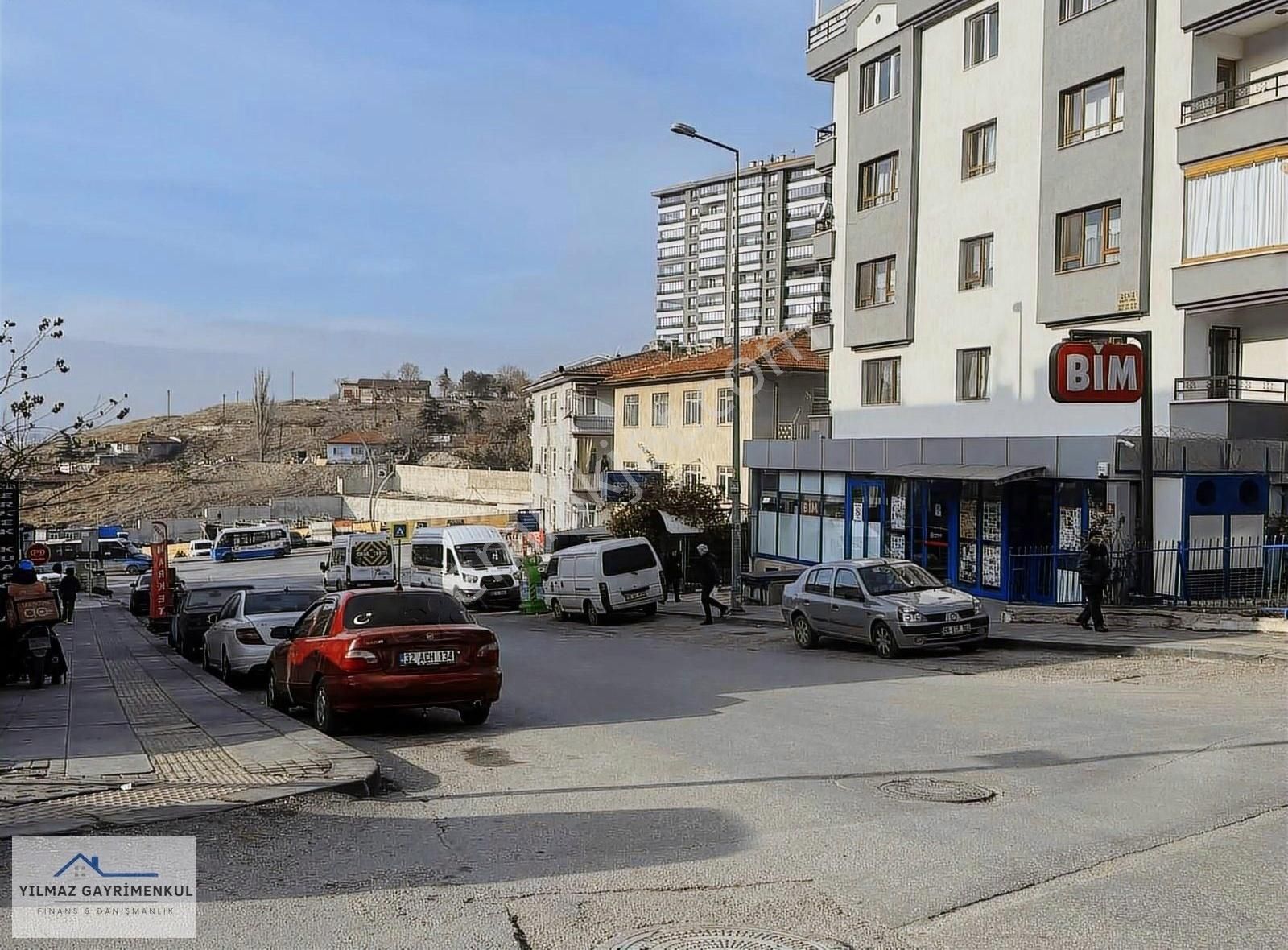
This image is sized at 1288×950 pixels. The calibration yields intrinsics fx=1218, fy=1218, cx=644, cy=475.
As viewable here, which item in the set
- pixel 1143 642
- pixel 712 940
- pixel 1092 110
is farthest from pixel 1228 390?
pixel 712 940

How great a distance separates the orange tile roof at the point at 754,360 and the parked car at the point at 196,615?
2550cm

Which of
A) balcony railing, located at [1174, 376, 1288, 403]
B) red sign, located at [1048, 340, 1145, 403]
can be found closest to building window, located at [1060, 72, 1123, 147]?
balcony railing, located at [1174, 376, 1288, 403]

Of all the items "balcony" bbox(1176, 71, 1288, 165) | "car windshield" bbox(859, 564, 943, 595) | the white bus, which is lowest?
the white bus

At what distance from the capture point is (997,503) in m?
28.6

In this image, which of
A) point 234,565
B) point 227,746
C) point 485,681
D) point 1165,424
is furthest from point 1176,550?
point 234,565

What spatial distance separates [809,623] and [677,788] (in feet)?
43.7

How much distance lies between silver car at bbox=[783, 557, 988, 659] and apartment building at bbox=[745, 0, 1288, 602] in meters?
4.78

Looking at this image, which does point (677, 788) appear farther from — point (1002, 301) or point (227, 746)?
point (1002, 301)

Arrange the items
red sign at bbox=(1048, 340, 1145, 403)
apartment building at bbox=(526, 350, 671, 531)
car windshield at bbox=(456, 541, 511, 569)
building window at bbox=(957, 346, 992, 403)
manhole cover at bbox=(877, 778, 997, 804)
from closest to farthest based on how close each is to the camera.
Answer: manhole cover at bbox=(877, 778, 997, 804), red sign at bbox=(1048, 340, 1145, 403), building window at bbox=(957, 346, 992, 403), car windshield at bbox=(456, 541, 511, 569), apartment building at bbox=(526, 350, 671, 531)

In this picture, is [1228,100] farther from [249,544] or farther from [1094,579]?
[249,544]

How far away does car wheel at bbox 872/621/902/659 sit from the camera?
19719 mm

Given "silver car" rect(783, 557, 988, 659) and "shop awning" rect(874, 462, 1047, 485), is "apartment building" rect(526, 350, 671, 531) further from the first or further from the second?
"silver car" rect(783, 557, 988, 659)

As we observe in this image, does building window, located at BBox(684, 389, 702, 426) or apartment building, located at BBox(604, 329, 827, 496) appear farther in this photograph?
building window, located at BBox(684, 389, 702, 426)

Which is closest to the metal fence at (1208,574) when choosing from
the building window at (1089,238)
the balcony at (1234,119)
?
the building window at (1089,238)
